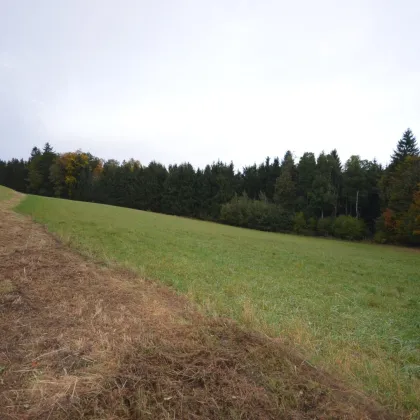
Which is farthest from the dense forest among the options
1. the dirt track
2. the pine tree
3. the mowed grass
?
the dirt track

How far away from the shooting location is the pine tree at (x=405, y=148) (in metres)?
47.5

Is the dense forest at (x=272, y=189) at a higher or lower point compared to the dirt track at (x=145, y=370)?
higher

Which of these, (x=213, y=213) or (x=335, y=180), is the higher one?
(x=335, y=180)

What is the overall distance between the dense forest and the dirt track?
4264 cm

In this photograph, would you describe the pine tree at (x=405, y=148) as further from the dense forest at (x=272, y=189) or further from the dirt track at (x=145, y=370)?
the dirt track at (x=145, y=370)

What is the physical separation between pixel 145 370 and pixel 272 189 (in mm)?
68553

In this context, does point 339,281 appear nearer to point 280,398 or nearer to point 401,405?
point 401,405

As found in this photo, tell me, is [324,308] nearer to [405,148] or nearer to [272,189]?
[405,148]

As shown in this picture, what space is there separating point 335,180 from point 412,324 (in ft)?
185

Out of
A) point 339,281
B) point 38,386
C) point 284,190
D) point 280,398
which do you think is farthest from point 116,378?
point 284,190

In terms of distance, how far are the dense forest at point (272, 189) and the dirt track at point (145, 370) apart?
4264 cm

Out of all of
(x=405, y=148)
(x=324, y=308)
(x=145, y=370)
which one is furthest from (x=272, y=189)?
(x=145, y=370)

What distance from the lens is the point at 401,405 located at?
3617 mm

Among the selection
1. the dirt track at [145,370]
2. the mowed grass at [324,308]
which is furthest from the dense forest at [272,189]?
the dirt track at [145,370]
